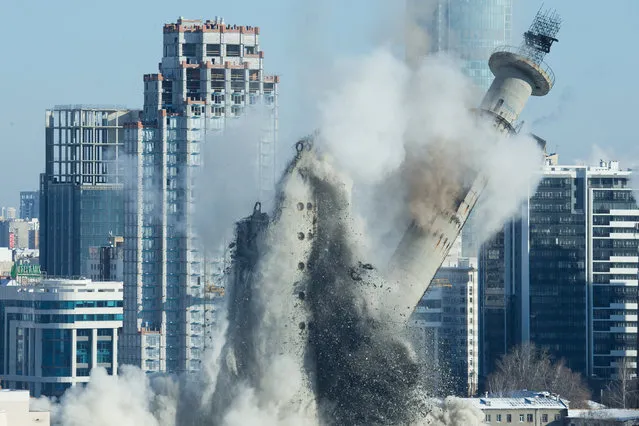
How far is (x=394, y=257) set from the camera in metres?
106

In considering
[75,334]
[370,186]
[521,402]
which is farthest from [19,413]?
[75,334]

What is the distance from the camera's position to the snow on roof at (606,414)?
163 meters

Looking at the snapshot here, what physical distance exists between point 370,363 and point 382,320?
1702 millimetres

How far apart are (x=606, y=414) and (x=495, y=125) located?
6074 cm

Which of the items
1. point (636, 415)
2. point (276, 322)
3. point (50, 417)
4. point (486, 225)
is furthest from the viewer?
point (636, 415)

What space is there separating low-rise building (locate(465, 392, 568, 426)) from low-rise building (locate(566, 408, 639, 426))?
0.89m

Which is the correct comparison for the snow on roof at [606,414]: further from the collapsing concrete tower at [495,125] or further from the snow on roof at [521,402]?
the collapsing concrete tower at [495,125]

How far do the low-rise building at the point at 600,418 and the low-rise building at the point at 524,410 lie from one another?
35.1 inches

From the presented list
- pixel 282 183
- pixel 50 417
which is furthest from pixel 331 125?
pixel 50 417

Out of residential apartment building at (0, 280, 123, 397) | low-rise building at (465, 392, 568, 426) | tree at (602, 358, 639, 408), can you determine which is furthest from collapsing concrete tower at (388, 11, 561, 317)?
residential apartment building at (0, 280, 123, 397)

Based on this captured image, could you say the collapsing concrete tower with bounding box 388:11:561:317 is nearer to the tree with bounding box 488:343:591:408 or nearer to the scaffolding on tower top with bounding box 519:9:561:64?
the scaffolding on tower top with bounding box 519:9:561:64

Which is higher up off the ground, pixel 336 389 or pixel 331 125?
pixel 331 125

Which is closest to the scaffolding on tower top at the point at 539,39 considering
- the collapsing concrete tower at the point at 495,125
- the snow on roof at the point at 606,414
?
the collapsing concrete tower at the point at 495,125

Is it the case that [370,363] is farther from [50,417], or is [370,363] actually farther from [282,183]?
[50,417]
